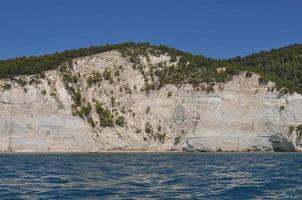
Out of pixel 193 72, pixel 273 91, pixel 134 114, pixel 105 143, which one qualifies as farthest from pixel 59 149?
pixel 273 91

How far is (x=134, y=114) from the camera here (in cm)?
8388

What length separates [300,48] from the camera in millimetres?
147250

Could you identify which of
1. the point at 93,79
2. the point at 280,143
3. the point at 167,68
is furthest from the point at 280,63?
the point at 93,79

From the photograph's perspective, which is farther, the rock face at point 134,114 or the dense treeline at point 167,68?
the dense treeline at point 167,68

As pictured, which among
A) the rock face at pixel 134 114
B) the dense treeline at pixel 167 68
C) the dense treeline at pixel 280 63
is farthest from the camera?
the dense treeline at pixel 280 63

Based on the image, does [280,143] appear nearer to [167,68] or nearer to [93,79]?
[167,68]

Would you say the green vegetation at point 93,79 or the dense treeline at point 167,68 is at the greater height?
the dense treeline at point 167,68

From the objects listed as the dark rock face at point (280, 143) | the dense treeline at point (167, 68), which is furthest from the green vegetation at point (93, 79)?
the dark rock face at point (280, 143)

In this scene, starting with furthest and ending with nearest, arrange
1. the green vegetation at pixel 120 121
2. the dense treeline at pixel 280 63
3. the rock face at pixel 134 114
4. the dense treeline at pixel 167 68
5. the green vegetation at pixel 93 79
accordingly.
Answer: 1. the dense treeline at pixel 280 63
2. the green vegetation at pixel 93 79
3. the dense treeline at pixel 167 68
4. the green vegetation at pixel 120 121
5. the rock face at pixel 134 114

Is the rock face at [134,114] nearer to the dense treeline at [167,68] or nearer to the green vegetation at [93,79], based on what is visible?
the green vegetation at [93,79]

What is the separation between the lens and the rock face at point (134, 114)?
250 feet

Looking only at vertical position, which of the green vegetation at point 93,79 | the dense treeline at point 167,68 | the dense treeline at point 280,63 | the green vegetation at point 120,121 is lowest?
the green vegetation at point 120,121

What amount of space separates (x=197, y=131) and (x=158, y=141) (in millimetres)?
5992

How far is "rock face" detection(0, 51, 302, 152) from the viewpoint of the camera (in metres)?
76.2
